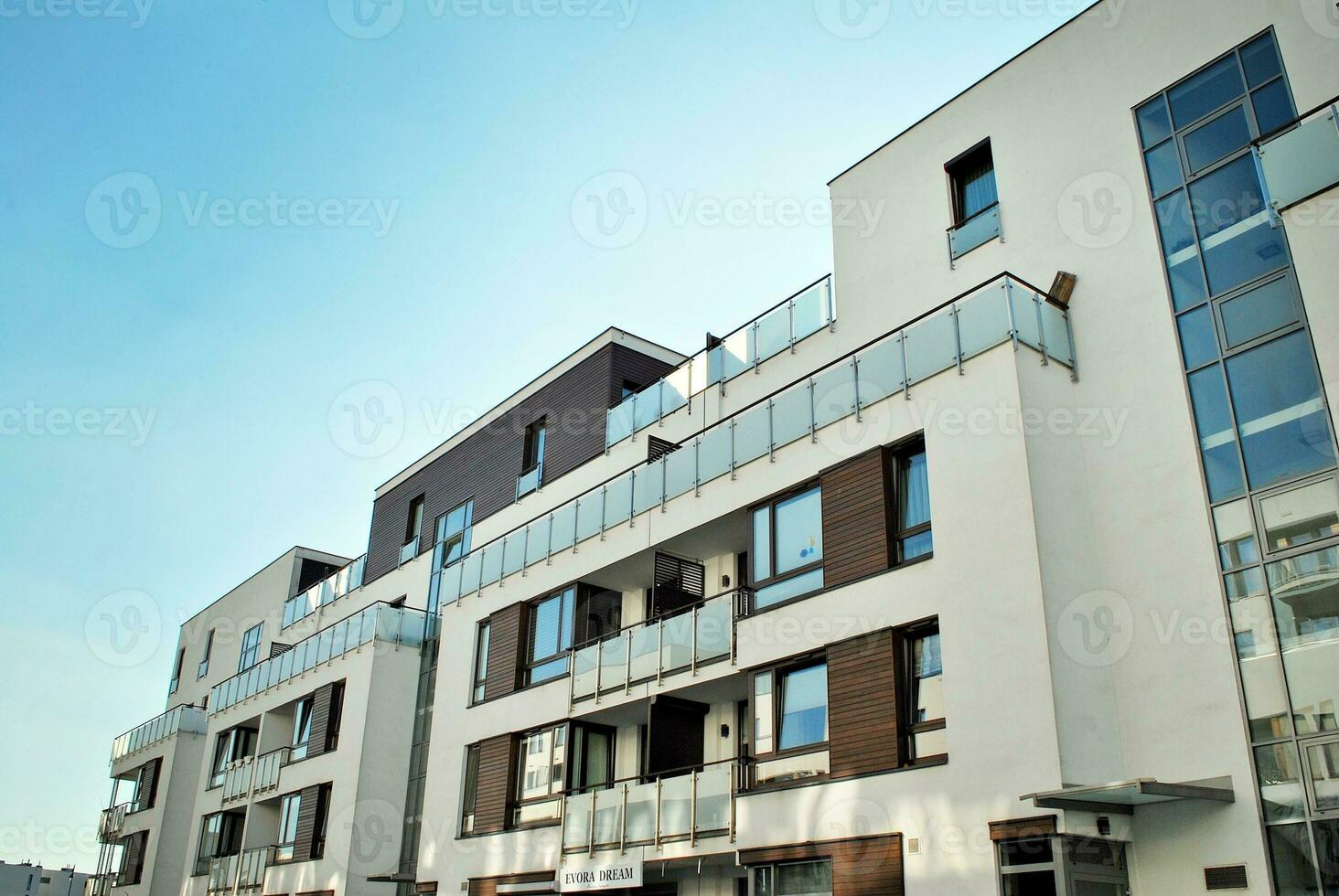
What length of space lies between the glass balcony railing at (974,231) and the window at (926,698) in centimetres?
615

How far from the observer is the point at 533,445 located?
27.2 metres

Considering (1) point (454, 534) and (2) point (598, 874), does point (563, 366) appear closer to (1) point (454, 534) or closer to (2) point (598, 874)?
(1) point (454, 534)

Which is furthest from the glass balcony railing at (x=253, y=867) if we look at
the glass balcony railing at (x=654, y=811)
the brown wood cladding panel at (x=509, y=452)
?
the glass balcony railing at (x=654, y=811)

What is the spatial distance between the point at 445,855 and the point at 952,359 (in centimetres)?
1372

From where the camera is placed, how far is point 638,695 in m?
18.7

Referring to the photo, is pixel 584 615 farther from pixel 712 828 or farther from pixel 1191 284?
pixel 1191 284

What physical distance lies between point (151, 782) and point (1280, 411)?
1558 inches

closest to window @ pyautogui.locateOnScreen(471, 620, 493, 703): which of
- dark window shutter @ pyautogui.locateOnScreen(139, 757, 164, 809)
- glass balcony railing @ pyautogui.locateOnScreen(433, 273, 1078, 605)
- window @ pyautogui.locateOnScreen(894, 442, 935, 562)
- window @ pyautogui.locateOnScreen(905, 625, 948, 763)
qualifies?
glass balcony railing @ pyautogui.locateOnScreen(433, 273, 1078, 605)

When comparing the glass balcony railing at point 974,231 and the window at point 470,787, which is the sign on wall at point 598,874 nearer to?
the window at point 470,787

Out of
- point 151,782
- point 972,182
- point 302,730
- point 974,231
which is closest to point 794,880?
point 974,231

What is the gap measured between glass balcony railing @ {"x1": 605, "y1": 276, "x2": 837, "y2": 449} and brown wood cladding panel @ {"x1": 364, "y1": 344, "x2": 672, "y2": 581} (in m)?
1.30

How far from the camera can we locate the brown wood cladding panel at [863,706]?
13875mm

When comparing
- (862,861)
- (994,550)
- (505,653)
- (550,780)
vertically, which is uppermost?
(505,653)

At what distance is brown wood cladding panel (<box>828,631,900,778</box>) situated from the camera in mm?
13875
